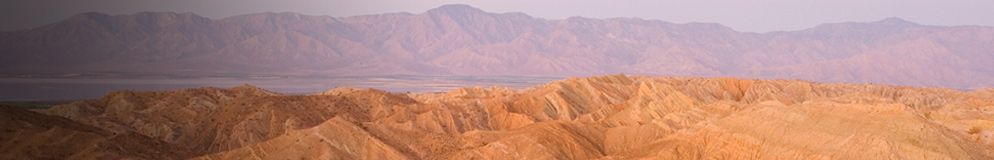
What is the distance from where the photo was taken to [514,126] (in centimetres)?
6838

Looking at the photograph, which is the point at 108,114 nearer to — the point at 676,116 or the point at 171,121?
the point at 171,121

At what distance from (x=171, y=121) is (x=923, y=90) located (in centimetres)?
7593

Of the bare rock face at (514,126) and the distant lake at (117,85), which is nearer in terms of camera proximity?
the bare rock face at (514,126)

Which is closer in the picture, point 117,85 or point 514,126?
point 514,126

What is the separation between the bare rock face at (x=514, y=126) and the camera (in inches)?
1786

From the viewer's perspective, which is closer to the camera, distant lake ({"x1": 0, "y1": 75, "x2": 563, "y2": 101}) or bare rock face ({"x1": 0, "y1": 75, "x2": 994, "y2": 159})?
bare rock face ({"x1": 0, "y1": 75, "x2": 994, "y2": 159})

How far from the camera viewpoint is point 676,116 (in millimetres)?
57750

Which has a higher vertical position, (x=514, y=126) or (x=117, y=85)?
(x=117, y=85)

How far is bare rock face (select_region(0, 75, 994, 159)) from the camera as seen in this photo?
149 feet

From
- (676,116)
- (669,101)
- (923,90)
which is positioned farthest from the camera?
(923,90)

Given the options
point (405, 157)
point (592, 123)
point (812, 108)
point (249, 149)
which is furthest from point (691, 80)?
point (249, 149)

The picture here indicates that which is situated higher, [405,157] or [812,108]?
[812,108]

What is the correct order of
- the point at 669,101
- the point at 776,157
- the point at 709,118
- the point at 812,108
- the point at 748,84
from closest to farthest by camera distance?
the point at 776,157
the point at 812,108
the point at 709,118
the point at 669,101
the point at 748,84

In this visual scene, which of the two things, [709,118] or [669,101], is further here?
[669,101]
